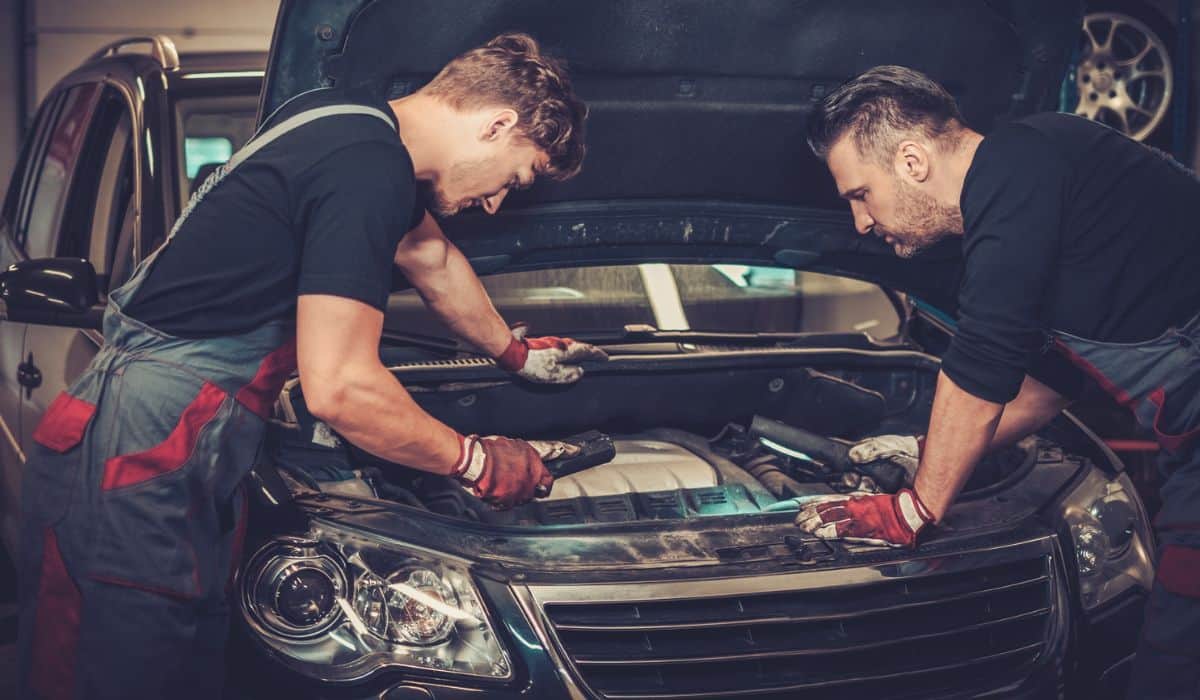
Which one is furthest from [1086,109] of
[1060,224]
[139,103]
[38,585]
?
[38,585]

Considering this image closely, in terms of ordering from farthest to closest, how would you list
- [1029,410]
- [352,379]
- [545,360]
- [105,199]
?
[105,199] < [545,360] < [1029,410] < [352,379]

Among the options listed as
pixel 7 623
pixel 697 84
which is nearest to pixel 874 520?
pixel 697 84

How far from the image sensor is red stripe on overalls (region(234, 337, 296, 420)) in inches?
70.1

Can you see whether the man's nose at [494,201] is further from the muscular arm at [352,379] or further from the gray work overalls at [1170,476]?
the gray work overalls at [1170,476]

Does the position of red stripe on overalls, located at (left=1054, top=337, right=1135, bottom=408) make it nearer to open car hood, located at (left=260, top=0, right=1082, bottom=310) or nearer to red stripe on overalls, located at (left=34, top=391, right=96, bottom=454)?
open car hood, located at (left=260, top=0, right=1082, bottom=310)

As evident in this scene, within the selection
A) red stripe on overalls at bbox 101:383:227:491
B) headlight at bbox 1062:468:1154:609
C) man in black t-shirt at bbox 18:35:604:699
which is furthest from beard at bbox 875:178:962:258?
red stripe on overalls at bbox 101:383:227:491

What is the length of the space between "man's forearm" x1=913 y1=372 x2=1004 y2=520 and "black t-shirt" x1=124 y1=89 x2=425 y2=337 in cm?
97

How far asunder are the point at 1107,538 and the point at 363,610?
1.39 metres

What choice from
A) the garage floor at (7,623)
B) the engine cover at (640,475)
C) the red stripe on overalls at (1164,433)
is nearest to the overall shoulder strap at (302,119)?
the engine cover at (640,475)

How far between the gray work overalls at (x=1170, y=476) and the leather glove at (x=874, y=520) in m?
0.39

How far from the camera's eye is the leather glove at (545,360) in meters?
2.40

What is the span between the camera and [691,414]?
8.64 ft

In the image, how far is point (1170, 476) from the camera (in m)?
2.02

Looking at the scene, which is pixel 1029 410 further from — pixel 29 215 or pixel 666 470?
pixel 29 215
